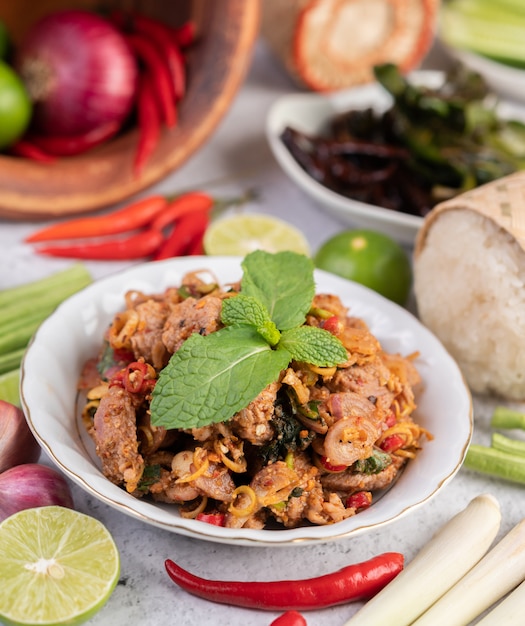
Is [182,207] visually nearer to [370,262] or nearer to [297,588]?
[370,262]

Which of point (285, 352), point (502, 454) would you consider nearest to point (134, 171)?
point (285, 352)

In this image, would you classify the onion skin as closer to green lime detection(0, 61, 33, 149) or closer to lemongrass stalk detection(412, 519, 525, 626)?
lemongrass stalk detection(412, 519, 525, 626)

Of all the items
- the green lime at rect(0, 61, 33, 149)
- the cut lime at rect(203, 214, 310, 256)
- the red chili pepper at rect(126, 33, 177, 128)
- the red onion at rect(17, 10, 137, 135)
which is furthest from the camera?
the red chili pepper at rect(126, 33, 177, 128)

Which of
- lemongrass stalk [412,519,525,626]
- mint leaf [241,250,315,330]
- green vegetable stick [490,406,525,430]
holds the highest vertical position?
mint leaf [241,250,315,330]

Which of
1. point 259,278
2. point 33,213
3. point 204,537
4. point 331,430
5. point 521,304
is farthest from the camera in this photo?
point 33,213

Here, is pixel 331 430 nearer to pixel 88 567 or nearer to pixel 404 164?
pixel 88 567

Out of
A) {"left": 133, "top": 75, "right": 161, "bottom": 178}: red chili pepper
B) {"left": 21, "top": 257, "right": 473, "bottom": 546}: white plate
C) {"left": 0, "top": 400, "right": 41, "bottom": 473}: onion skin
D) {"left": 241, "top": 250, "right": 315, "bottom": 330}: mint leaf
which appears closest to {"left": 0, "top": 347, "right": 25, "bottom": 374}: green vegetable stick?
{"left": 21, "top": 257, "right": 473, "bottom": 546}: white plate
